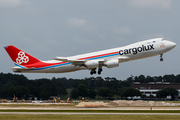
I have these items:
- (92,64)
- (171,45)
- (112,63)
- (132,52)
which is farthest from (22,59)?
(171,45)

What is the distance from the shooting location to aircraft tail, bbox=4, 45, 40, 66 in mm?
62469

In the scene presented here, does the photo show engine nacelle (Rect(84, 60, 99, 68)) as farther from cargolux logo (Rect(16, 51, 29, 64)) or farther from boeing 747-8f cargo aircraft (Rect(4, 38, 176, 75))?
cargolux logo (Rect(16, 51, 29, 64))

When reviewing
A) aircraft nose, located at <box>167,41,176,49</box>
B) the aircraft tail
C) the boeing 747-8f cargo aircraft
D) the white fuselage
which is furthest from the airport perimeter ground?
the aircraft tail

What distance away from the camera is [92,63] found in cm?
5769

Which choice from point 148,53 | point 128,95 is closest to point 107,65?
point 148,53

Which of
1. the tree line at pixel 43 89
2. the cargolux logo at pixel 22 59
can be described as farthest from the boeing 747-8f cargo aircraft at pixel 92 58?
the tree line at pixel 43 89

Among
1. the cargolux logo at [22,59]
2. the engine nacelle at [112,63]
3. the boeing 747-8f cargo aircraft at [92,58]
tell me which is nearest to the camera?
the boeing 747-8f cargo aircraft at [92,58]

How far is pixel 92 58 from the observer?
58.9 m

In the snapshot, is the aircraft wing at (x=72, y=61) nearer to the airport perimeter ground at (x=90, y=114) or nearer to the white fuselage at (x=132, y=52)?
the white fuselage at (x=132, y=52)

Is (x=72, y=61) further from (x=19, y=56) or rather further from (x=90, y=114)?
Result: (x=90, y=114)

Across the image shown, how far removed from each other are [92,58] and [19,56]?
16.9 metres

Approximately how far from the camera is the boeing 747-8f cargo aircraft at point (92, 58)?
56.4 meters

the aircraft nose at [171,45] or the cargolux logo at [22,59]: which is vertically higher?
the aircraft nose at [171,45]

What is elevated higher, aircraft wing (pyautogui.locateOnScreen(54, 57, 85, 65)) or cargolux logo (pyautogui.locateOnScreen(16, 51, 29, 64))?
cargolux logo (pyautogui.locateOnScreen(16, 51, 29, 64))
